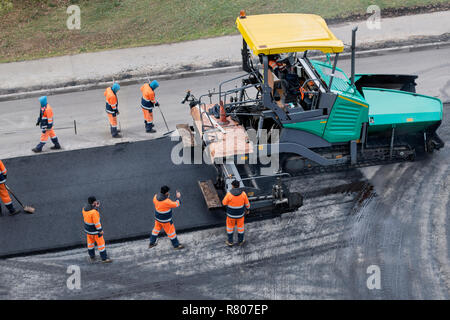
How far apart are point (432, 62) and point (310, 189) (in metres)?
7.23

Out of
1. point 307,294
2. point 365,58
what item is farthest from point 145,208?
point 365,58

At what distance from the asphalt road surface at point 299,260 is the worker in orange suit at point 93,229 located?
252 mm

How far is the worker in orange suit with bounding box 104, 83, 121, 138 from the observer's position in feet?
43.0

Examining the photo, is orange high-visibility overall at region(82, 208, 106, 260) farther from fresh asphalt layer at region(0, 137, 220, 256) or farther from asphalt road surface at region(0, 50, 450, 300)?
fresh asphalt layer at region(0, 137, 220, 256)

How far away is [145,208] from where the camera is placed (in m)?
11.0

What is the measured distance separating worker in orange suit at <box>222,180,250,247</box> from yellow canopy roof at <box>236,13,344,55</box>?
8.49ft

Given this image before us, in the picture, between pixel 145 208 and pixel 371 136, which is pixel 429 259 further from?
pixel 145 208

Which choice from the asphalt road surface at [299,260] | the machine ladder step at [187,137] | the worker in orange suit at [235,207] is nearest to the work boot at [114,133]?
the machine ladder step at [187,137]

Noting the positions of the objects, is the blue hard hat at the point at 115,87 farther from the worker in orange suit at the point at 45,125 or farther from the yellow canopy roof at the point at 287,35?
the yellow canopy roof at the point at 287,35

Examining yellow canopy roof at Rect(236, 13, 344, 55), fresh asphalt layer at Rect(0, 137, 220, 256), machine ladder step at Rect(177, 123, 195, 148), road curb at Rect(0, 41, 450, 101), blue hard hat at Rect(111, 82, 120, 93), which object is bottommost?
fresh asphalt layer at Rect(0, 137, 220, 256)

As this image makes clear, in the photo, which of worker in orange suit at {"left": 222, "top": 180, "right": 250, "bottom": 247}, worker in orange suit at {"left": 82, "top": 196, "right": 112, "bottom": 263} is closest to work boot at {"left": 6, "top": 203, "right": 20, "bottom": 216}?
worker in orange suit at {"left": 82, "top": 196, "right": 112, "bottom": 263}

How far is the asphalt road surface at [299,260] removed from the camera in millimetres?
9055

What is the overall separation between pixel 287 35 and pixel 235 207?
11.3 feet

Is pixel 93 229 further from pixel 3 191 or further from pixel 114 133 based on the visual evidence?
pixel 114 133
